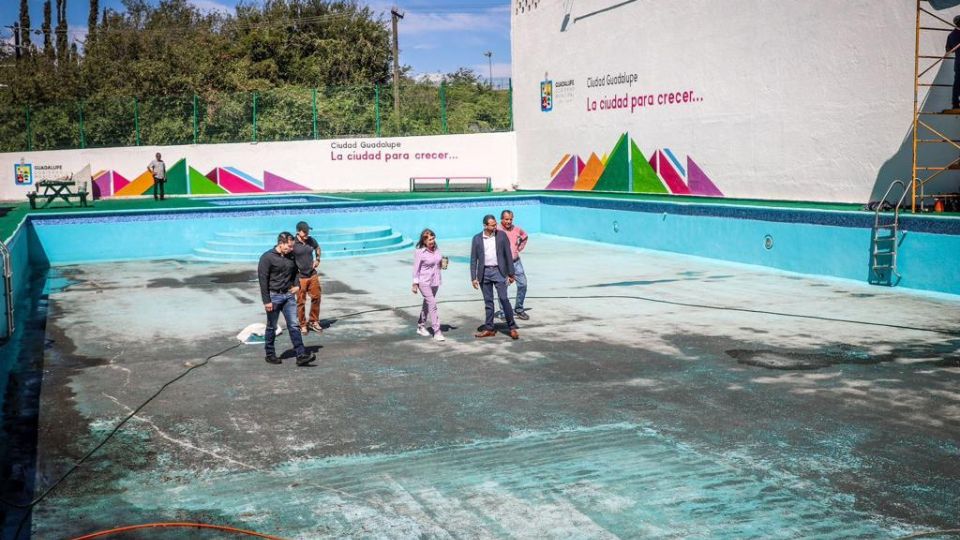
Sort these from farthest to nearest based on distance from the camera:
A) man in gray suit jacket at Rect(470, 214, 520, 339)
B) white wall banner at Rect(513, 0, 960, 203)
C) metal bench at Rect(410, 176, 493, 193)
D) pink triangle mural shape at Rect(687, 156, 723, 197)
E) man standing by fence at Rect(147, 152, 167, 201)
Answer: metal bench at Rect(410, 176, 493, 193), man standing by fence at Rect(147, 152, 167, 201), pink triangle mural shape at Rect(687, 156, 723, 197), white wall banner at Rect(513, 0, 960, 203), man in gray suit jacket at Rect(470, 214, 520, 339)

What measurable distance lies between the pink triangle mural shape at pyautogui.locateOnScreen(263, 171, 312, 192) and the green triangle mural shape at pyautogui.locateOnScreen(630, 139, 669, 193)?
15.1 meters

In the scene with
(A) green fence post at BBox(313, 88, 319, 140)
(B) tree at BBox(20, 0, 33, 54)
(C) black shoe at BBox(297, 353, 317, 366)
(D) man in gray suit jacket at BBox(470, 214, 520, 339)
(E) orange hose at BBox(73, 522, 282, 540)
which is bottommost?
(E) orange hose at BBox(73, 522, 282, 540)

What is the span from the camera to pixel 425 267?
12.8 m

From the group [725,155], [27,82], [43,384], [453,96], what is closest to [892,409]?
[43,384]

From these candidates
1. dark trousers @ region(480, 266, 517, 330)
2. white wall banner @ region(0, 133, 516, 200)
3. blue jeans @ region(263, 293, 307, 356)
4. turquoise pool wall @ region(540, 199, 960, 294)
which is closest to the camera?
blue jeans @ region(263, 293, 307, 356)

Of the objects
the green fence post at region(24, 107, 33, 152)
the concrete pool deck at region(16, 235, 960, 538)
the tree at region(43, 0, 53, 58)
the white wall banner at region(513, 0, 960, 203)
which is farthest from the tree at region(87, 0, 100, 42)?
the concrete pool deck at region(16, 235, 960, 538)

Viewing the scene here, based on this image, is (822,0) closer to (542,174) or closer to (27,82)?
(542,174)

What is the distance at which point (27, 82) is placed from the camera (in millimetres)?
47969

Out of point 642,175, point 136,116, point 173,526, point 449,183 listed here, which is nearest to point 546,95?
point 449,183

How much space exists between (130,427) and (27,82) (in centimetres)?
4526

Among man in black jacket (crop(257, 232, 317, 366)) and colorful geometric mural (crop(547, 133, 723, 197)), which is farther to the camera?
colorful geometric mural (crop(547, 133, 723, 197))

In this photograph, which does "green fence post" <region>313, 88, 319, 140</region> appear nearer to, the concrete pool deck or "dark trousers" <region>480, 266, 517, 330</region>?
the concrete pool deck

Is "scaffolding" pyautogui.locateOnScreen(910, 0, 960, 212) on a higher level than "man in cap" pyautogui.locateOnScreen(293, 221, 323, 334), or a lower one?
higher

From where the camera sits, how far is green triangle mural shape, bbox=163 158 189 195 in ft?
127
